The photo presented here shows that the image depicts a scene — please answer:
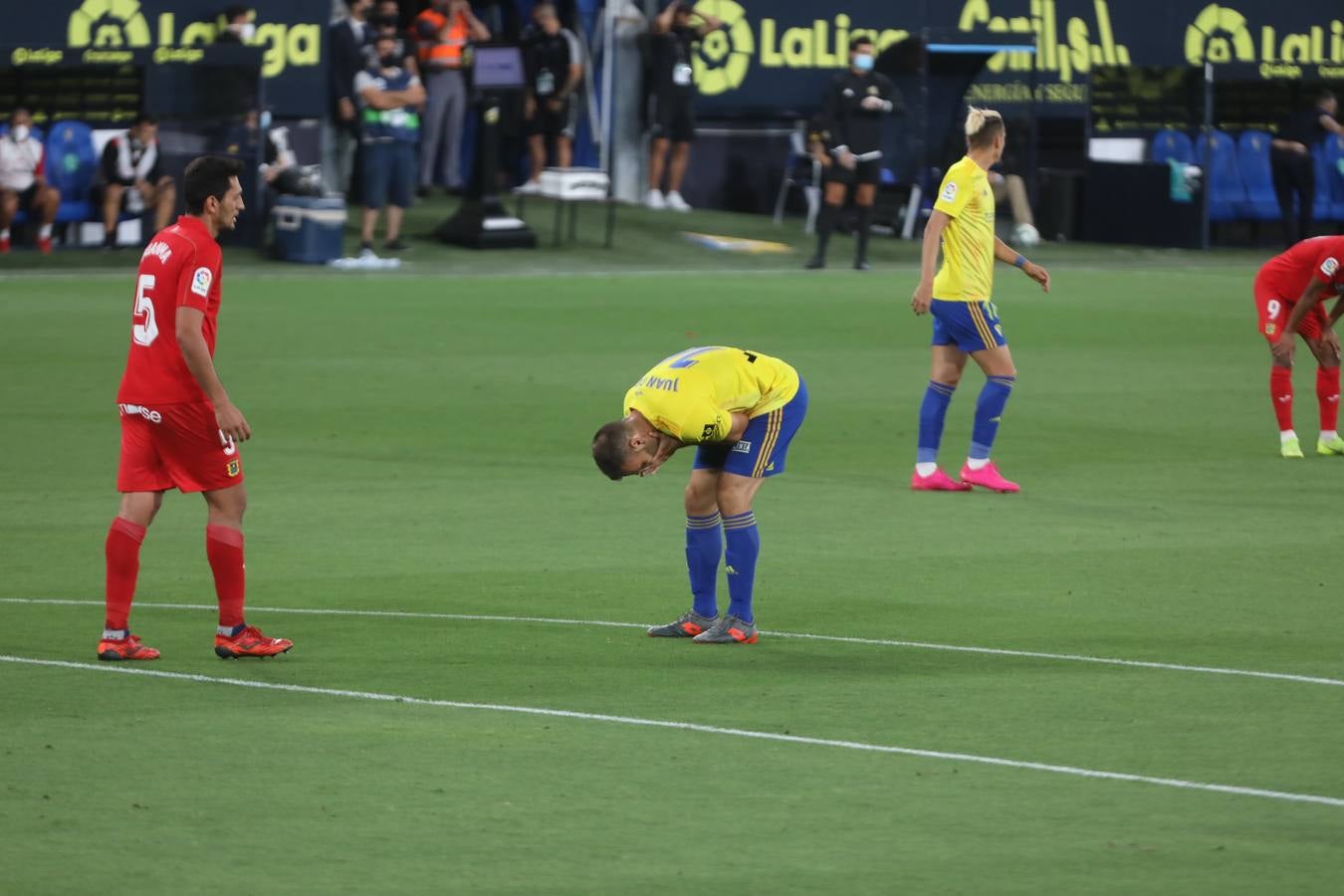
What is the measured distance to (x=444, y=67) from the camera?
96.1ft

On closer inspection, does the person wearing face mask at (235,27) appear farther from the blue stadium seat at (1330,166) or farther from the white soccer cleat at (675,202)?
the blue stadium seat at (1330,166)

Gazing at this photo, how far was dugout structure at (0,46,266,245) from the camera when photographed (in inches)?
1082

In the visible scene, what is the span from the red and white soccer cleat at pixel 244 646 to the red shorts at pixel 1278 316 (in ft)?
25.3

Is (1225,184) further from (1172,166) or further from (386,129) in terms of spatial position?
(386,129)

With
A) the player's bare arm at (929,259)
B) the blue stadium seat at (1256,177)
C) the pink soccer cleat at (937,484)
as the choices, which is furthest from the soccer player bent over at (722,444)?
the blue stadium seat at (1256,177)

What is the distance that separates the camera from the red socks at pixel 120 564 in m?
8.37

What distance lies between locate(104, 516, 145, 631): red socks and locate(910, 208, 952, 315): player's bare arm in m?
5.39

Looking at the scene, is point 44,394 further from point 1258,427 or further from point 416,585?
point 1258,427

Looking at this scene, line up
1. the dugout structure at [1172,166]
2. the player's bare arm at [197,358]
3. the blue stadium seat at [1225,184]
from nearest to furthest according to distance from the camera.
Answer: the player's bare arm at [197,358], the dugout structure at [1172,166], the blue stadium seat at [1225,184]

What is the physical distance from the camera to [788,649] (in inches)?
349

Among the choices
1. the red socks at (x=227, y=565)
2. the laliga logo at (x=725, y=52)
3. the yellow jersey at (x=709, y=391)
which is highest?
the laliga logo at (x=725, y=52)

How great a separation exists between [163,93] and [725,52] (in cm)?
906

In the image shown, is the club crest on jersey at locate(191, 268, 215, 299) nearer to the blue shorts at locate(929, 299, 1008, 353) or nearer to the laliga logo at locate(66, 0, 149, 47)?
the blue shorts at locate(929, 299, 1008, 353)

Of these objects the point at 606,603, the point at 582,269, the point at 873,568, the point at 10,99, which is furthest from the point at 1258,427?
the point at 10,99
